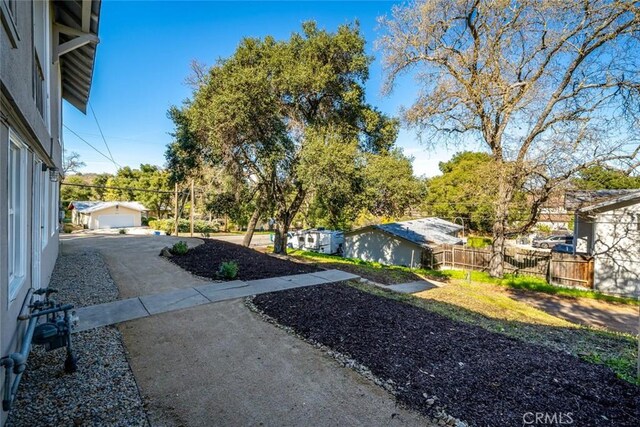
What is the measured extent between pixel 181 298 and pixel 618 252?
51.3 feet

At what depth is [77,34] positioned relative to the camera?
7379 millimetres

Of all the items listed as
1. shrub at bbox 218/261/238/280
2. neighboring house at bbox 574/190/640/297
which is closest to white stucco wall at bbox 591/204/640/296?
neighboring house at bbox 574/190/640/297

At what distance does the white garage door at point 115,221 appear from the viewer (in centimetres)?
3494

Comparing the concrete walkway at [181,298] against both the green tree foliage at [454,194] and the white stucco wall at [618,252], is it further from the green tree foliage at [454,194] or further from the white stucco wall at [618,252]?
the green tree foliage at [454,194]

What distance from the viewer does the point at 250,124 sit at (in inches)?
506

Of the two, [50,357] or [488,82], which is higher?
[488,82]

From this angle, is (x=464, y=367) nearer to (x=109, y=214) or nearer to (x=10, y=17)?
(x=10, y=17)

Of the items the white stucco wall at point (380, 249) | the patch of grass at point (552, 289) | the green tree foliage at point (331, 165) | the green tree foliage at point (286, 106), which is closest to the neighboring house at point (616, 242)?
the patch of grass at point (552, 289)

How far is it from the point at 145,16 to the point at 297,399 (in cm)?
1264

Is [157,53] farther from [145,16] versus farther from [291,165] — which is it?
[291,165]

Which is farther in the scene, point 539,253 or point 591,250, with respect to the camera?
point 539,253

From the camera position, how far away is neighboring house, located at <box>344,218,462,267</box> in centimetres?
1969

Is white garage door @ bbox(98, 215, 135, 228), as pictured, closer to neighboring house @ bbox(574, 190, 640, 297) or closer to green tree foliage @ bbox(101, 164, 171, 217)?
green tree foliage @ bbox(101, 164, 171, 217)

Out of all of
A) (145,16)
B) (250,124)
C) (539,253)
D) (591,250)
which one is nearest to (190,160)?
(250,124)
